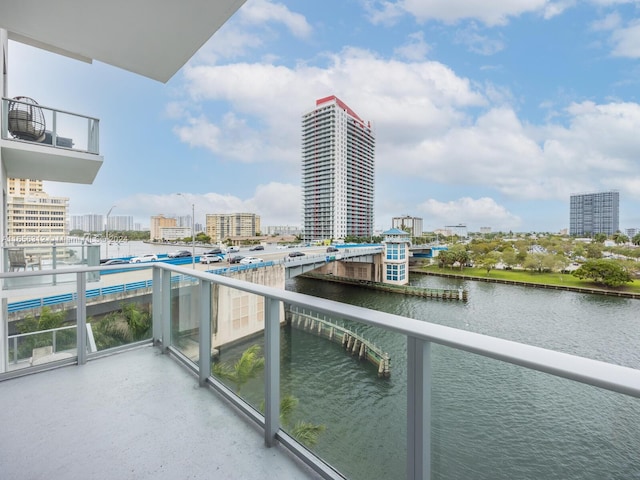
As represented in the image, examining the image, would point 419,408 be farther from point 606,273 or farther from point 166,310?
point 606,273

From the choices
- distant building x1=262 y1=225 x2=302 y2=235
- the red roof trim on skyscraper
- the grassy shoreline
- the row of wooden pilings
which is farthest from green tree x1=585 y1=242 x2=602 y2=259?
distant building x1=262 y1=225 x2=302 y2=235

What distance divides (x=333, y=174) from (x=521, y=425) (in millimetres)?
76223

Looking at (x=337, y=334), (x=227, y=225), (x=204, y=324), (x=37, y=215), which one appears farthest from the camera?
(x=227, y=225)

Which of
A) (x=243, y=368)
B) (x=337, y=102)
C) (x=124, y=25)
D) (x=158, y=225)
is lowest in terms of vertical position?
(x=243, y=368)

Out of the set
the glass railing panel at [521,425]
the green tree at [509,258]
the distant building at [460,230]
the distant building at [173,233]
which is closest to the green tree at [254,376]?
the glass railing panel at [521,425]

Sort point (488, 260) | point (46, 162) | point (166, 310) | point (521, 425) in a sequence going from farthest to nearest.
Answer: point (488, 260), point (46, 162), point (166, 310), point (521, 425)

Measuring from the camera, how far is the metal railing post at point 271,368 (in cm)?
180

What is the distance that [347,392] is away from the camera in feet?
5.48

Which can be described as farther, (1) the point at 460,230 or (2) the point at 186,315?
(1) the point at 460,230

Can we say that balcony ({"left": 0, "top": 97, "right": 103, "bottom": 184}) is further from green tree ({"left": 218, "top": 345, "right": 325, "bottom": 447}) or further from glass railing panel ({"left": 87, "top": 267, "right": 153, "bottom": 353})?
green tree ({"left": 218, "top": 345, "right": 325, "bottom": 447})

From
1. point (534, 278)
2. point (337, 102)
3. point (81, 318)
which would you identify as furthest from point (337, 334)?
point (337, 102)

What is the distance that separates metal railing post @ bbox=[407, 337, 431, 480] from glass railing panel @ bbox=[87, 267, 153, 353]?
3210mm

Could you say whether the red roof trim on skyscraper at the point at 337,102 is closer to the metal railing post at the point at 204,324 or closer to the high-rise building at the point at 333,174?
the high-rise building at the point at 333,174

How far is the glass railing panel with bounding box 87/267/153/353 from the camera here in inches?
122
